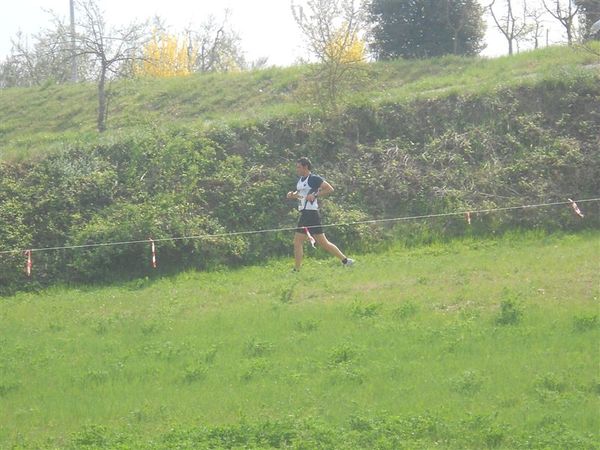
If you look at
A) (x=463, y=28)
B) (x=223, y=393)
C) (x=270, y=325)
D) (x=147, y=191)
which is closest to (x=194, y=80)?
(x=463, y=28)

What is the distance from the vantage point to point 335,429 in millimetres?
8320

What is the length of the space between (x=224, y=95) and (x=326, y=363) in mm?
18279

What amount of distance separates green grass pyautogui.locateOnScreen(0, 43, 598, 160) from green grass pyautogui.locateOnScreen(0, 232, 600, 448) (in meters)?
7.63

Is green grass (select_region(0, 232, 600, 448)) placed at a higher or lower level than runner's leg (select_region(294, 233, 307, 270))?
lower

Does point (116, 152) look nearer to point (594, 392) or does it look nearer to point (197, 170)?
point (197, 170)

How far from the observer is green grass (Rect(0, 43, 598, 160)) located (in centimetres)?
2120

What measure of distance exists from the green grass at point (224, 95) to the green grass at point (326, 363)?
763cm

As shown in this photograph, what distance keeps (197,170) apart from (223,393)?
10.2m

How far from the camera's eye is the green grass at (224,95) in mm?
21203

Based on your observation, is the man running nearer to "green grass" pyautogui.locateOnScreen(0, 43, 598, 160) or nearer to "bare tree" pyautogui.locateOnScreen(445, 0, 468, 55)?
"green grass" pyautogui.locateOnScreen(0, 43, 598, 160)

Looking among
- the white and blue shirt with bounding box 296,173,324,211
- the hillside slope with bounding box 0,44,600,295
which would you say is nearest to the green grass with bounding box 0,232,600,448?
the white and blue shirt with bounding box 296,173,324,211

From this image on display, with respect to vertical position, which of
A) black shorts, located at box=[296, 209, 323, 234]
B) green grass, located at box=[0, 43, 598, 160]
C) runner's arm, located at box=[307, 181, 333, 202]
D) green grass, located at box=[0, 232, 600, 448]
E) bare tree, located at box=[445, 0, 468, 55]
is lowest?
green grass, located at box=[0, 232, 600, 448]

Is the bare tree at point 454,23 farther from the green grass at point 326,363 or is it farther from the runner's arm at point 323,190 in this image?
the runner's arm at point 323,190

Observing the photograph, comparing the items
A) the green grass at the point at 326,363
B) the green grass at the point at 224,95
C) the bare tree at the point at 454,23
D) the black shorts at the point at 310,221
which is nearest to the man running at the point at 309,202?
the black shorts at the point at 310,221
